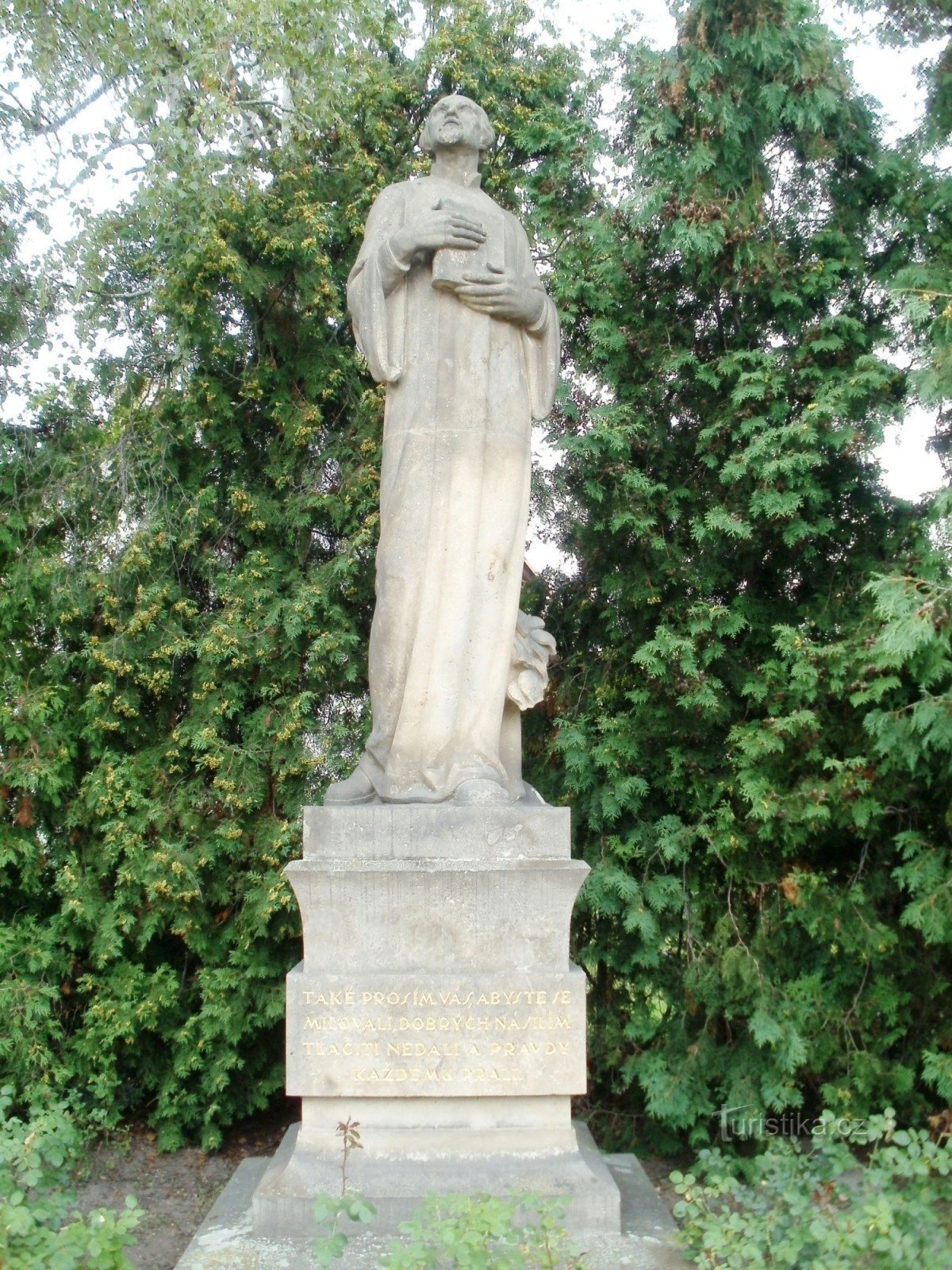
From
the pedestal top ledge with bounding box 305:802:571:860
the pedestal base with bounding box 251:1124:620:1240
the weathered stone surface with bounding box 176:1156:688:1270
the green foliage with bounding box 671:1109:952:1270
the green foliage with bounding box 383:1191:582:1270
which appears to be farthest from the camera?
the pedestal top ledge with bounding box 305:802:571:860

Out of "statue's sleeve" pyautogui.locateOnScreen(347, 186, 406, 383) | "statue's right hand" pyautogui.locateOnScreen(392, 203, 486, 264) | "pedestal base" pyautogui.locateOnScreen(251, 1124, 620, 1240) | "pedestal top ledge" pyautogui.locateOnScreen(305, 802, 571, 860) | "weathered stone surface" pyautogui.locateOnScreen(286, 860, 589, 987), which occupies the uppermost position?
"statue's right hand" pyautogui.locateOnScreen(392, 203, 486, 264)

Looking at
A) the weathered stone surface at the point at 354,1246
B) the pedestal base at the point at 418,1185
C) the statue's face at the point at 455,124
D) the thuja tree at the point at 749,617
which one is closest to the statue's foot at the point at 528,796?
the pedestal base at the point at 418,1185

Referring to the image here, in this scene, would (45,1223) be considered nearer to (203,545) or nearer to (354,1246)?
(354,1246)

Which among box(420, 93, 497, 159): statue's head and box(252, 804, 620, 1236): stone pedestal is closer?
box(252, 804, 620, 1236): stone pedestal

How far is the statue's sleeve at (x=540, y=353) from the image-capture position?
4789mm

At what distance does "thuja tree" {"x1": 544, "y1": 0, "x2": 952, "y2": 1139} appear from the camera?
5.80 meters

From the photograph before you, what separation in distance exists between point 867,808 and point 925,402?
184 cm

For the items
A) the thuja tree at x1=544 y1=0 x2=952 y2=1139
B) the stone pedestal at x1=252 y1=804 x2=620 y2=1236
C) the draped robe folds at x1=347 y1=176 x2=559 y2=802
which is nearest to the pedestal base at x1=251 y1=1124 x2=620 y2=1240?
the stone pedestal at x1=252 y1=804 x2=620 y2=1236

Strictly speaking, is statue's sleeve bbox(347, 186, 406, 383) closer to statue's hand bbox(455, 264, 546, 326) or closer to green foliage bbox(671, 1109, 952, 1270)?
statue's hand bbox(455, 264, 546, 326)

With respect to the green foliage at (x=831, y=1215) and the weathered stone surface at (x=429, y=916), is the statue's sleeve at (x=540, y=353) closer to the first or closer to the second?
the weathered stone surface at (x=429, y=916)

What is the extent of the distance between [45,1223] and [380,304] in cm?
328

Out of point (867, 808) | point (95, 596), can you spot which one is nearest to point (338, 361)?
point (95, 596)

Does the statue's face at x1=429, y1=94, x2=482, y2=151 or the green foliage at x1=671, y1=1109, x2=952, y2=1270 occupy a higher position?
the statue's face at x1=429, y1=94, x2=482, y2=151

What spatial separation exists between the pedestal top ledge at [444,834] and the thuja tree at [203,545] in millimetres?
1944
